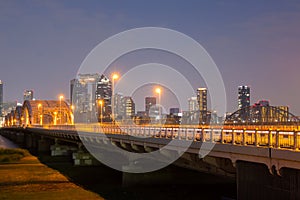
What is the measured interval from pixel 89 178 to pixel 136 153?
11.0 metres

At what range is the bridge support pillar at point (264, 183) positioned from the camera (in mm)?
19547

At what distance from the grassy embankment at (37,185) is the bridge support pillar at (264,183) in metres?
18.1

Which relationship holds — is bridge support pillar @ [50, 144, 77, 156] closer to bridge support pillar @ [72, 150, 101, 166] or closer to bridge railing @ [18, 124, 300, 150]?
bridge support pillar @ [72, 150, 101, 166]

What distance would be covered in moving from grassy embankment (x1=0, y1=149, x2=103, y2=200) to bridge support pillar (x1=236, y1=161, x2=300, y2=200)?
18.1 m

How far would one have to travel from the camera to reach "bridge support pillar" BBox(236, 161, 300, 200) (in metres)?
19.5

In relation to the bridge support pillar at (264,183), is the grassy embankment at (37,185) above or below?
below

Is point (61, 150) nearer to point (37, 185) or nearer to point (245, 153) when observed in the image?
point (37, 185)

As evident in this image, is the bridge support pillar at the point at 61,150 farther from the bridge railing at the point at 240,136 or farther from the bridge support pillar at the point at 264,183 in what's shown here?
the bridge support pillar at the point at 264,183

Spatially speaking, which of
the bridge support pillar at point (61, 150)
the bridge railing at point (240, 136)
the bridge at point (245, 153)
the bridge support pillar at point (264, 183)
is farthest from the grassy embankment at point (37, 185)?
the bridge support pillar at point (61, 150)

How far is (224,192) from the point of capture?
37.4 m

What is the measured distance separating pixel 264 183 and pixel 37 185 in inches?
1152

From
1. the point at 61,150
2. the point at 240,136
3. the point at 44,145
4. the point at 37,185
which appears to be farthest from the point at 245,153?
the point at 44,145

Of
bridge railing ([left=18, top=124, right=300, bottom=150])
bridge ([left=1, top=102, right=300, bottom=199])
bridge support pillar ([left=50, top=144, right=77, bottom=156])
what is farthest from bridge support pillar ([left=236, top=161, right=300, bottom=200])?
bridge support pillar ([left=50, top=144, right=77, bottom=156])

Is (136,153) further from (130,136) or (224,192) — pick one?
(224,192)
